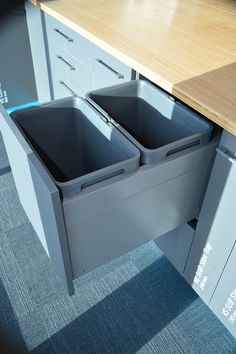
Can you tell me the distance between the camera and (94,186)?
74 cm

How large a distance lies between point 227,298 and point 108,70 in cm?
91

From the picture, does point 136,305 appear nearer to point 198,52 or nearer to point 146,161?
point 146,161

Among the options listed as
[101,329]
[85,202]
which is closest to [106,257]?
[85,202]

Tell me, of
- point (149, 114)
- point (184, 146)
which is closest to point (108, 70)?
point (149, 114)

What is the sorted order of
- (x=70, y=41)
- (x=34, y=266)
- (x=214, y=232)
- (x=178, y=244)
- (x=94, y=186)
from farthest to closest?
(x=70, y=41) < (x=34, y=266) < (x=178, y=244) < (x=214, y=232) < (x=94, y=186)

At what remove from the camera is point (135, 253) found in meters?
1.38

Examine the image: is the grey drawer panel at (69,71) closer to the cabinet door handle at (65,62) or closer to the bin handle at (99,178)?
the cabinet door handle at (65,62)

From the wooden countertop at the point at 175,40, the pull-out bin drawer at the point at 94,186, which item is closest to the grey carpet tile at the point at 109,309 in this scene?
the pull-out bin drawer at the point at 94,186

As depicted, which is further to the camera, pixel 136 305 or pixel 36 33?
pixel 36 33

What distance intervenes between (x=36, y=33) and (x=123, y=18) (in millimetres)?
753

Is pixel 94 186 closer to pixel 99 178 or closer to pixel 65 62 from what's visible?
pixel 99 178

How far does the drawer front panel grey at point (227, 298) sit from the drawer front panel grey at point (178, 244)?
162 millimetres

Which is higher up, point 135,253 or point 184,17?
point 184,17

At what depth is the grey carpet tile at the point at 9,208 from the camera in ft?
4.92
